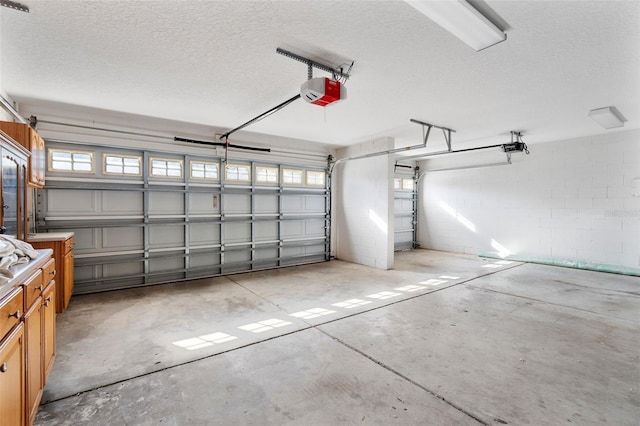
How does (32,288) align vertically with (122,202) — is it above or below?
below

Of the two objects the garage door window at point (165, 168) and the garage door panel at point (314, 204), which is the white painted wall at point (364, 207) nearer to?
the garage door panel at point (314, 204)

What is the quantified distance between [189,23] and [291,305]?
334cm

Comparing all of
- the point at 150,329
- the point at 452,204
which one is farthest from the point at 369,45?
the point at 452,204

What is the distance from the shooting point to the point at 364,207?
6.74 metres

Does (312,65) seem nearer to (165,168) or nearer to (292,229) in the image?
(165,168)

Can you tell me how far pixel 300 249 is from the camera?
696 centimetres

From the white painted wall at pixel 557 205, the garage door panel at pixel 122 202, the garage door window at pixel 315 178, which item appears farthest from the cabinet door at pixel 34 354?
the white painted wall at pixel 557 205

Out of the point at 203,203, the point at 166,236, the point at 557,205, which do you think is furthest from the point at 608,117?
the point at 166,236

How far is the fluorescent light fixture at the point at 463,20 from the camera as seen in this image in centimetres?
191

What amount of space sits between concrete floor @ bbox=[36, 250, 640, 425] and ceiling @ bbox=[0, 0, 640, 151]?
2795 millimetres

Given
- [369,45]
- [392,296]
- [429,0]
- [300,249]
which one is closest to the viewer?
[429,0]

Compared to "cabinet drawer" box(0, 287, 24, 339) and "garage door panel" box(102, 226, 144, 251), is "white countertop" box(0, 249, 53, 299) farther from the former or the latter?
"garage door panel" box(102, 226, 144, 251)

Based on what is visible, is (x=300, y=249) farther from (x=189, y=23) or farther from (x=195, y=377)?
(x=189, y=23)

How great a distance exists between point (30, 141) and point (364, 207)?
551cm
